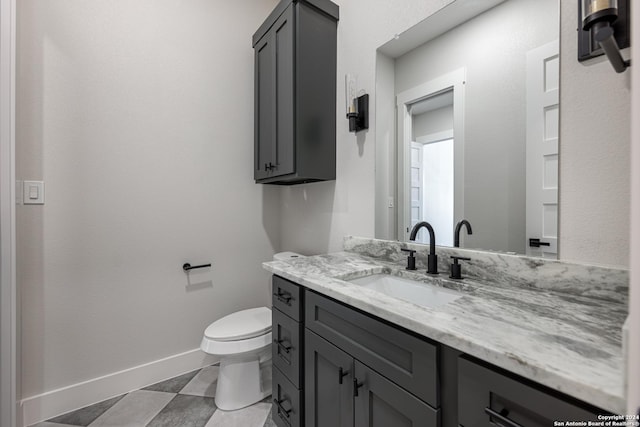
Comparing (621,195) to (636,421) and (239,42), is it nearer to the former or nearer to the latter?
(636,421)

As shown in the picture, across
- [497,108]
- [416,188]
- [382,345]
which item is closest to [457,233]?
[416,188]

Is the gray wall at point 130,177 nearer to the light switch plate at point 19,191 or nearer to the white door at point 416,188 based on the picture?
the light switch plate at point 19,191

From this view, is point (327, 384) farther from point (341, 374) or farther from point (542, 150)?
point (542, 150)

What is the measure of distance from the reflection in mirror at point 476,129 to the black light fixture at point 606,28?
0.09 metres

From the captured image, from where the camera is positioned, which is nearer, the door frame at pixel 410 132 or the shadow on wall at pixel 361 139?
the door frame at pixel 410 132

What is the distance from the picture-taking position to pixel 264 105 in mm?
1881

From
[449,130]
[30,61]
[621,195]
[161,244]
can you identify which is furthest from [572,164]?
[30,61]

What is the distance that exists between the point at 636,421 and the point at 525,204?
0.76 meters

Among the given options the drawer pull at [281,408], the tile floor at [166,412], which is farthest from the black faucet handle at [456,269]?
the tile floor at [166,412]

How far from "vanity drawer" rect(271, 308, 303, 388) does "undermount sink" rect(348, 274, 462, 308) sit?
1.09 feet

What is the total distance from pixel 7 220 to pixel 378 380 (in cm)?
179

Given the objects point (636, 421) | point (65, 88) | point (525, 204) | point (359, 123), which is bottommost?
point (636, 421)

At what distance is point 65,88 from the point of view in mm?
1514

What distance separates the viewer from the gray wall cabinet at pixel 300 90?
5.14ft
